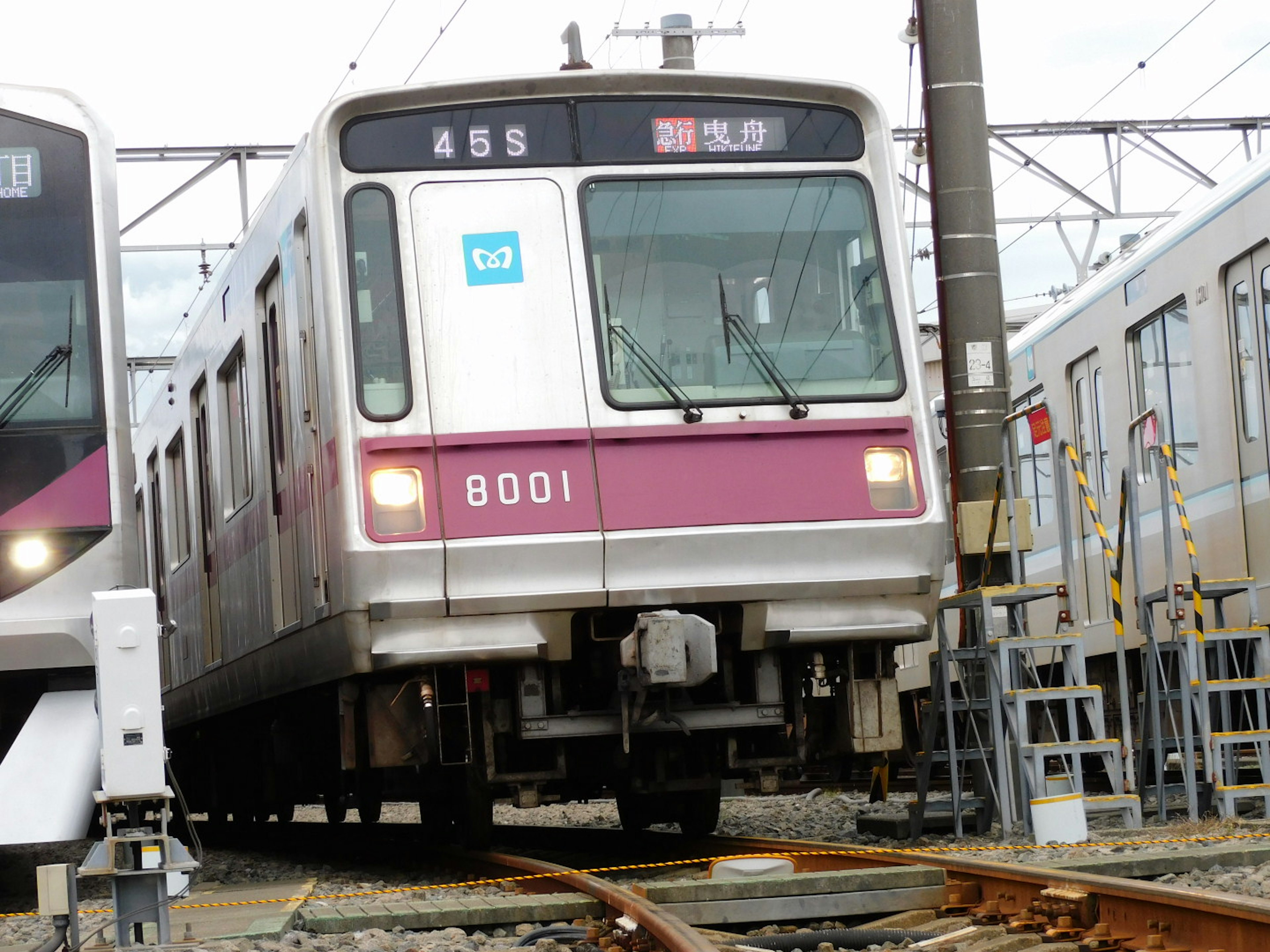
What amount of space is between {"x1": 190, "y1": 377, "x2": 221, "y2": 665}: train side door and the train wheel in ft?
10.2

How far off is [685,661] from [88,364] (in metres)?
2.59

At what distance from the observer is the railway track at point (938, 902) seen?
4.30 m

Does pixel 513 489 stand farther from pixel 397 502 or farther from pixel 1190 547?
pixel 1190 547

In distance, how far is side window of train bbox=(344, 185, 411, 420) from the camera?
6691mm

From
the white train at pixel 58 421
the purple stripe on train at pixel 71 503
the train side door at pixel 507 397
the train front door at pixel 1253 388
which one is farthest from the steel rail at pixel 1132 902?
the train front door at pixel 1253 388

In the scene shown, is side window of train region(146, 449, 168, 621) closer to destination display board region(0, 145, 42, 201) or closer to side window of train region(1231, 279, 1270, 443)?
destination display board region(0, 145, 42, 201)

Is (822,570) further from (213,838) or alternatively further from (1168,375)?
(213,838)

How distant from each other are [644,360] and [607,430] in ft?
1.16

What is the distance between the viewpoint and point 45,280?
22.6ft

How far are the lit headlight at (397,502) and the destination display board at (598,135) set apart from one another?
1242 mm

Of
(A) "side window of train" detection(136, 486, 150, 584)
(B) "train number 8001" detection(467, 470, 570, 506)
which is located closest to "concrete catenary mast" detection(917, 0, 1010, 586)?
(B) "train number 8001" detection(467, 470, 570, 506)

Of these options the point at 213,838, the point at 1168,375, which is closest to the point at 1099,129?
the point at 1168,375

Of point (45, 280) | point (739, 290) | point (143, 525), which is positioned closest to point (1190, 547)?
point (739, 290)

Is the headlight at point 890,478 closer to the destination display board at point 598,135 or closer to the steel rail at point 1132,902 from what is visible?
the destination display board at point 598,135
